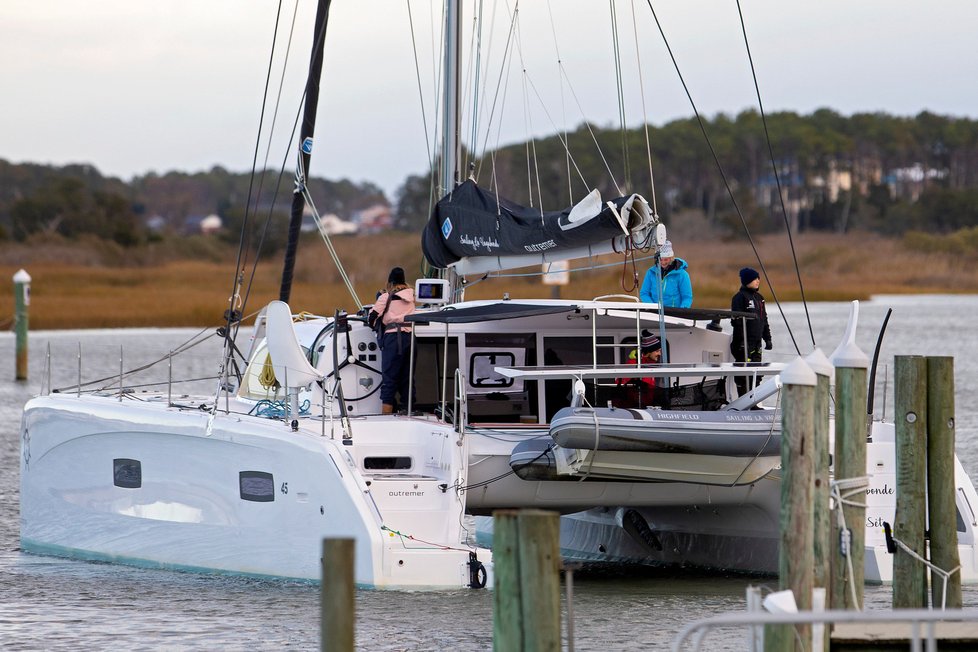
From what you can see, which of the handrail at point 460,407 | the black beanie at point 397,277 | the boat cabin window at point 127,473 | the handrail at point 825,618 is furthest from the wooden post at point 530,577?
the boat cabin window at point 127,473

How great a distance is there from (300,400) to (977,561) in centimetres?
470

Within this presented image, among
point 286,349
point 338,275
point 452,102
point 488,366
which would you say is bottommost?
point 488,366

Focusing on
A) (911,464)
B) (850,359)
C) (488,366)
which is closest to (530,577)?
(850,359)

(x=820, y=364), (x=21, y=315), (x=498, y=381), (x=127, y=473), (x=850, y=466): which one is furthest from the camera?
(x=21, y=315)

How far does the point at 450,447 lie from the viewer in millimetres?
9125

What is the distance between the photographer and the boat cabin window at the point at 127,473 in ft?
33.9

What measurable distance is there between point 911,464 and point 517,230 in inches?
144

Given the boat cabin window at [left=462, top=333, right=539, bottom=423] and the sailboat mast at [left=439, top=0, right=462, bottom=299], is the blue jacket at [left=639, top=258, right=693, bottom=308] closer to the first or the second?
the boat cabin window at [left=462, top=333, right=539, bottom=423]

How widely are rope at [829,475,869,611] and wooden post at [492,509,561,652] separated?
2.00 meters

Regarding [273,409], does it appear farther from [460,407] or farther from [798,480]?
[798,480]

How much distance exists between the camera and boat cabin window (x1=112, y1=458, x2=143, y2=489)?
10.3 metres

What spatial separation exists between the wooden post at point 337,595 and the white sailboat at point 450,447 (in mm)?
3555

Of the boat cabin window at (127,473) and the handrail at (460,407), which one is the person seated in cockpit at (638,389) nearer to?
the handrail at (460,407)

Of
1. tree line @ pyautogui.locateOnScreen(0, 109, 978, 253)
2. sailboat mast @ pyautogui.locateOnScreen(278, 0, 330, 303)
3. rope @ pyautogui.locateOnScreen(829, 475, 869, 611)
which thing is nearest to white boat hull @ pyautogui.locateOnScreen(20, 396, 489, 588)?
sailboat mast @ pyautogui.locateOnScreen(278, 0, 330, 303)
